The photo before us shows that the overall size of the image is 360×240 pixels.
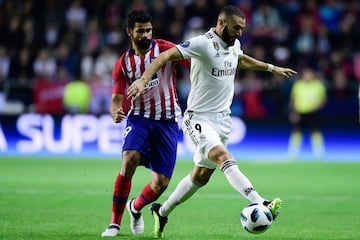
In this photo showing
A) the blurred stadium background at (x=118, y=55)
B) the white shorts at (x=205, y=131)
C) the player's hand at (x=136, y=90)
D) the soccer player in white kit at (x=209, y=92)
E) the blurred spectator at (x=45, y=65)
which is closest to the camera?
the player's hand at (x=136, y=90)

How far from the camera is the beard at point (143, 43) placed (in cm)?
823

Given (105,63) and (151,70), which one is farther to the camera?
(105,63)

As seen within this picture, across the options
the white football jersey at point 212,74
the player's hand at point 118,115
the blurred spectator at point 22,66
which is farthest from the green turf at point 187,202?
the blurred spectator at point 22,66

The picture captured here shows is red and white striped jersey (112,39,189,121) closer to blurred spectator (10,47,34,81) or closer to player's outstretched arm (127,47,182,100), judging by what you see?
player's outstretched arm (127,47,182,100)

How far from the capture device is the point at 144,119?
8.40 m

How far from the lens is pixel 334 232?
8.49 metres

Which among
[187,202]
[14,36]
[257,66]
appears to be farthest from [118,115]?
[14,36]

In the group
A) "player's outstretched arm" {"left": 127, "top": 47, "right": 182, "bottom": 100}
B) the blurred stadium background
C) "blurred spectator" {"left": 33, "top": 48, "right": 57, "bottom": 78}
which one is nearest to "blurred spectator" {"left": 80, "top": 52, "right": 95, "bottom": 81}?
the blurred stadium background

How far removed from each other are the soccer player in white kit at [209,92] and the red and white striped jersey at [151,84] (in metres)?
0.27

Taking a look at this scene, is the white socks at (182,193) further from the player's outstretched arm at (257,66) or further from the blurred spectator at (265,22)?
the blurred spectator at (265,22)

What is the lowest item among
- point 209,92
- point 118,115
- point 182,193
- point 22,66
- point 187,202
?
point 187,202

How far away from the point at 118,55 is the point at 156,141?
44.1 ft

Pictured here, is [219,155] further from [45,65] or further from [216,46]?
[45,65]

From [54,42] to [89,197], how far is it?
37.3 feet
